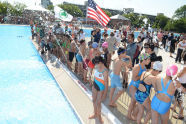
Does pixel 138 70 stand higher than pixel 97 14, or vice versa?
pixel 97 14

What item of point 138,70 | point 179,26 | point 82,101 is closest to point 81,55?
point 82,101

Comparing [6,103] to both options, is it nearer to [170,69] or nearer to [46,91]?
[46,91]

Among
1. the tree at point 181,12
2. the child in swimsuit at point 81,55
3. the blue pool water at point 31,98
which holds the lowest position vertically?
the blue pool water at point 31,98

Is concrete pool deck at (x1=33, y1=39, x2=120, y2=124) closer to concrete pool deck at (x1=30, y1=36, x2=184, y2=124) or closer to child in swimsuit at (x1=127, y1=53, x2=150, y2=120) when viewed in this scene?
concrete pool deck at (x1=30, y1=36, x2=184, y2=124)

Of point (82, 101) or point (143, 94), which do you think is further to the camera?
point (82, 101)

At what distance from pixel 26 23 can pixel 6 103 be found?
39214 millimetres

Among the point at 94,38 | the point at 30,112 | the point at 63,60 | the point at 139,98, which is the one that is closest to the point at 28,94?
the point at 30,112

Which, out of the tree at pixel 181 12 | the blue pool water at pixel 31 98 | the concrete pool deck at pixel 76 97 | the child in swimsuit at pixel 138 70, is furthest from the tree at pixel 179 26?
the child in swimsuit at pixel 138 70

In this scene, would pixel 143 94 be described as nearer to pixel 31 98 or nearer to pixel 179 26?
pixel 31 98

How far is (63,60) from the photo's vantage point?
995cm

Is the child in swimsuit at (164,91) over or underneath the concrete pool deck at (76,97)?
over

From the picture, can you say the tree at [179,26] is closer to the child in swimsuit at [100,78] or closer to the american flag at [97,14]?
the american flag at [97,14]

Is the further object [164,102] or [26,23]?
[26,23]

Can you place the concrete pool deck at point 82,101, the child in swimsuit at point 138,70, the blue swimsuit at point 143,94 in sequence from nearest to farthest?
1. the blue swimsuit at point 143,94
2. the child in swimsuit at point 138,70
3. the concrete pool deck at point 82,101
